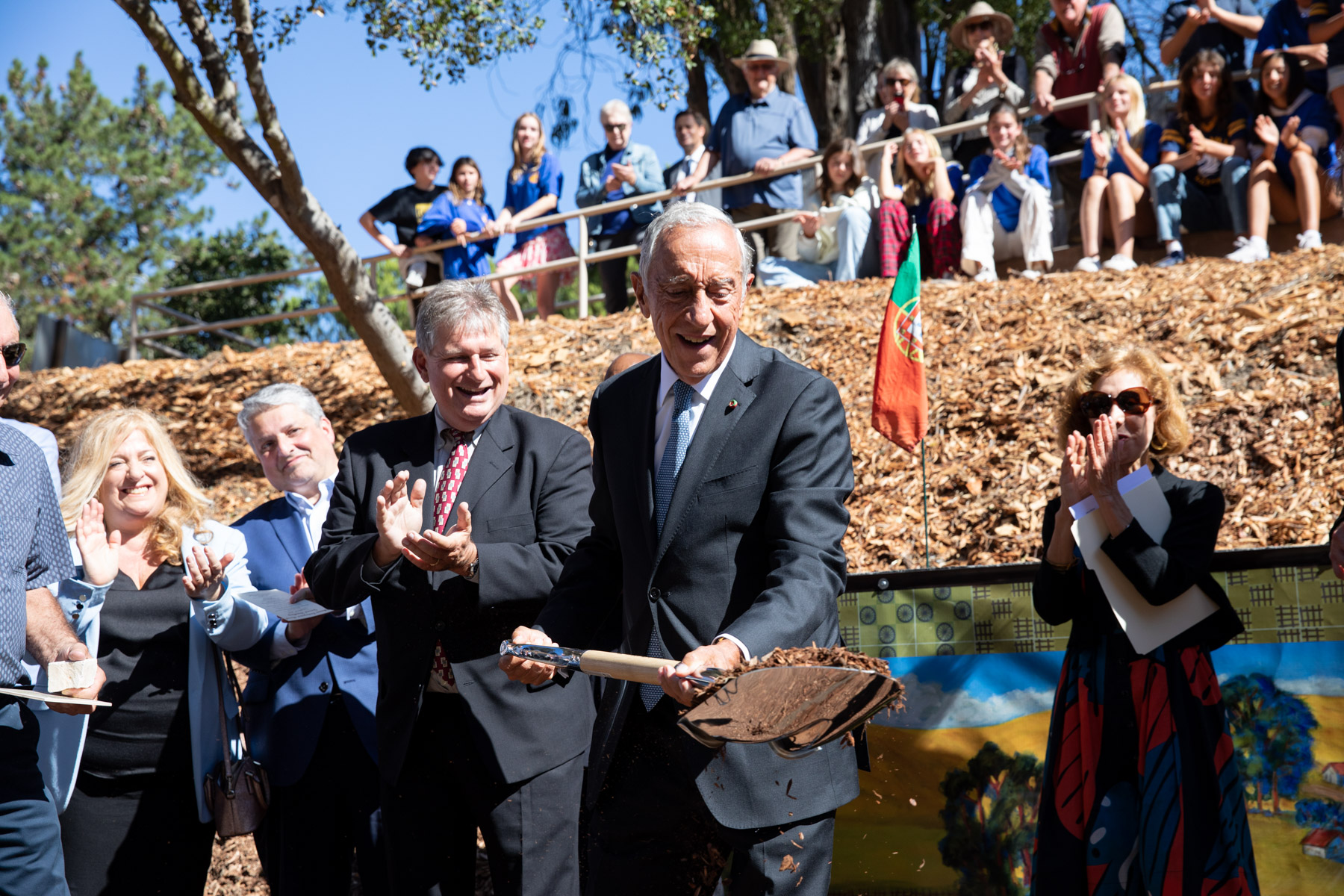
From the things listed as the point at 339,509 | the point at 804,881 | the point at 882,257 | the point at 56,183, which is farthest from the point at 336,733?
the point at 56,183

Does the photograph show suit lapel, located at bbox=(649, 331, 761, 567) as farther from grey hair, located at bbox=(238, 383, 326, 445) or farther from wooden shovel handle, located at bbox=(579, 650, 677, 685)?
grey hair, located at bbox=(238, 383, 326, 445)

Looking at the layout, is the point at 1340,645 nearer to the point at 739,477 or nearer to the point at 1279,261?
the point at 739,477

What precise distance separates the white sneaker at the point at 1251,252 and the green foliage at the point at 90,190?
30.8 m

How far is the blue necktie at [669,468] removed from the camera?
3.03 metres

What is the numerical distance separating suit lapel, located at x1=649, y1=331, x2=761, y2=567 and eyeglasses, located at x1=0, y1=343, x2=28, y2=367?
2.01 m

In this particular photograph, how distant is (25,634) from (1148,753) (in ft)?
10.9

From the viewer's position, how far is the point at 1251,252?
9.12 metres

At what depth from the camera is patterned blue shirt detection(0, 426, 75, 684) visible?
351cm

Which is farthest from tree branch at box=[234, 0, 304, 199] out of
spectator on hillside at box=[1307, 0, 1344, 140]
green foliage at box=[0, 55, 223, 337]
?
green foliage at box=[0, 55, 223, 337]

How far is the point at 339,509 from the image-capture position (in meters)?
4.15

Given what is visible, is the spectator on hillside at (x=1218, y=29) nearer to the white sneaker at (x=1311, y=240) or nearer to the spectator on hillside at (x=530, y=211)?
the white sneaker at (x=1311, y=240)

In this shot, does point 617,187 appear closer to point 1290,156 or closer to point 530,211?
point 530,211

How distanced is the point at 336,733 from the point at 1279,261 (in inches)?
293

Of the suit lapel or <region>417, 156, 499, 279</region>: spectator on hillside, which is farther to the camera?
<region>417, 156, 499, 279</region>: spectator on hillside
